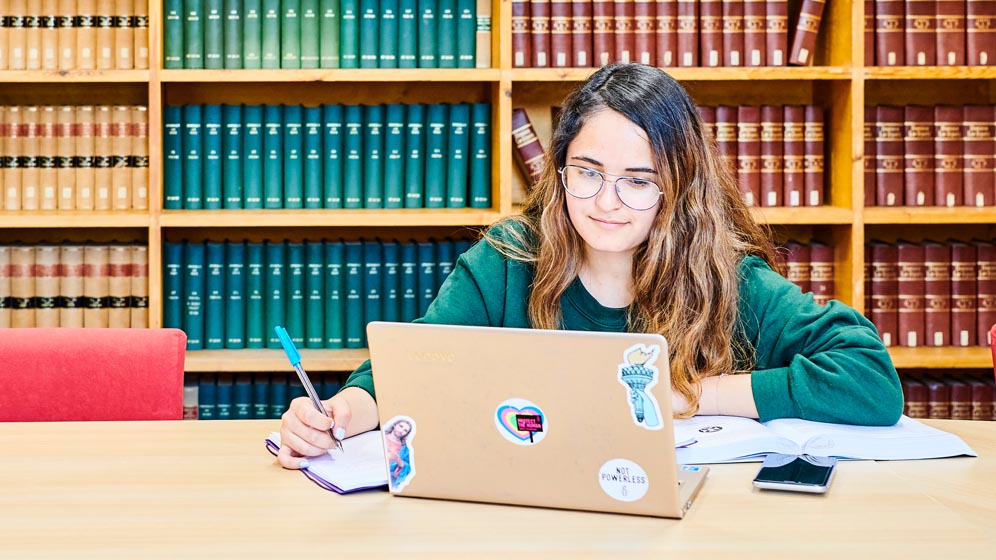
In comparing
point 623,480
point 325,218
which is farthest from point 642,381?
point 325,218

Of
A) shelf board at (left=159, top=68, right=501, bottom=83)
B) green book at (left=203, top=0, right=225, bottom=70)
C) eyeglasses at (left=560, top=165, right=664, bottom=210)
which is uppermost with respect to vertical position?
green book at (left=203, top=0, right=225, bottom=70)

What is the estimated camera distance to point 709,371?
4.93ft

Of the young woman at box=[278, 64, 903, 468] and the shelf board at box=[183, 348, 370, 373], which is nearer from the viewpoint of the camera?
the young woman at box=[278, 64, 903, 468]

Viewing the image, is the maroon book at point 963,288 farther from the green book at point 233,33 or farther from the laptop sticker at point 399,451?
the laptop sticker at point 399,451

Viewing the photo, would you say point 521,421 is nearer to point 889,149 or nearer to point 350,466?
point 350,466

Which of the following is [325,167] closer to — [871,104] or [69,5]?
[69,5]

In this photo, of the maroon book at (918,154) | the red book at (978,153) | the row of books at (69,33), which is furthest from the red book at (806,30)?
the row of books at (69,33)

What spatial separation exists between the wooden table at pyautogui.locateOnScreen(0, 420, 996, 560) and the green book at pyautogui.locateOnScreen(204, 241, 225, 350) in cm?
143

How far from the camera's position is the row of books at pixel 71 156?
2.63 metres

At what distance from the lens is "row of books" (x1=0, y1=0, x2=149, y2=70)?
2.61 m

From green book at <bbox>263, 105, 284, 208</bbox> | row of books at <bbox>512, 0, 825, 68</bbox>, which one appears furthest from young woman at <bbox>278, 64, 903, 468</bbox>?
green book at <bbox>263, 105, 284, 208</bbox>

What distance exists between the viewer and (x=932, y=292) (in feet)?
8.86

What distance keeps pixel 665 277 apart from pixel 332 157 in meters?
1.30

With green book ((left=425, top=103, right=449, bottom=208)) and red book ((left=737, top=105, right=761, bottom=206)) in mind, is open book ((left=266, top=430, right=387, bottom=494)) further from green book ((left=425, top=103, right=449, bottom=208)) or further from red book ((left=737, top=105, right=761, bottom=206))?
red book ((left=737, top=105, right=761, bottom=206))
